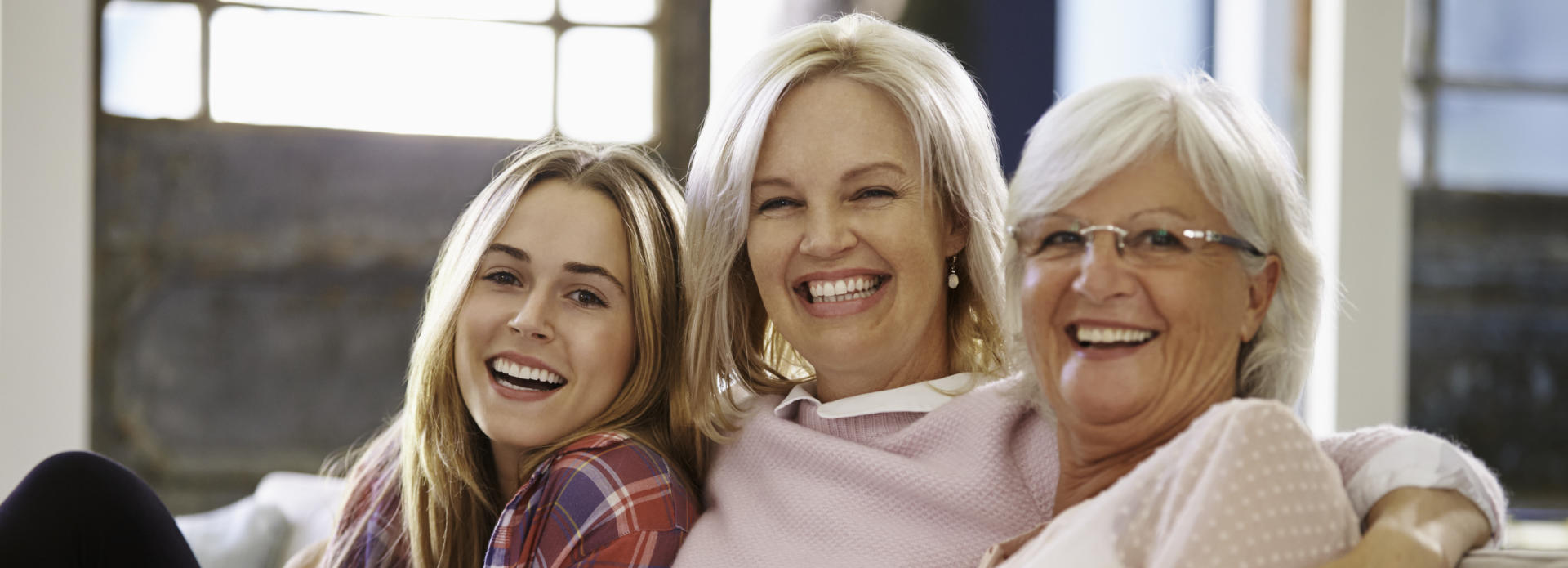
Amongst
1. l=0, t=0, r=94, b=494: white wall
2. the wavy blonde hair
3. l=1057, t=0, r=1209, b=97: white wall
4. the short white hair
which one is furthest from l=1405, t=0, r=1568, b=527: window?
l=0, t=0, r=94, b=494: white wall

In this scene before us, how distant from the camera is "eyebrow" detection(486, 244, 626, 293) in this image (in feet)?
5.50

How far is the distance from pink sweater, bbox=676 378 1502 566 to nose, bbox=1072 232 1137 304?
319 millimetres

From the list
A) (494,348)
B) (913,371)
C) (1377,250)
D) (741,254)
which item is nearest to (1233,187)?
(913,371)

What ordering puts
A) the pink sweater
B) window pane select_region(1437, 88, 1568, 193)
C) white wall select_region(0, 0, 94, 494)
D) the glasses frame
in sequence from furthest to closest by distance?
window pane select_region(1437, 88, 1568, 193) → white wall select_region(0, 0, 94, 494) → the pink sweater → the glasses frame

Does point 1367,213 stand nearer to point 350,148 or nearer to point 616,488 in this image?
point 616,488

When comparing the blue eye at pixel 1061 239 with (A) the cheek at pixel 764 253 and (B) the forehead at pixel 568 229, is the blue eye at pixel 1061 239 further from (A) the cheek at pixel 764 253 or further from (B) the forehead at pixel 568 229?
(B) the forehead at pixel 568 229

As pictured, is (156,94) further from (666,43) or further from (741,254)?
(741,254)

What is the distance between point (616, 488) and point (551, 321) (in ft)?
0.89

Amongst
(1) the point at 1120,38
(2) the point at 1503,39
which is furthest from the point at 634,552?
(2) the point at 1503,39

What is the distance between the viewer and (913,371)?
1640 millimetres

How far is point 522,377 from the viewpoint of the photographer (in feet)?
5.57

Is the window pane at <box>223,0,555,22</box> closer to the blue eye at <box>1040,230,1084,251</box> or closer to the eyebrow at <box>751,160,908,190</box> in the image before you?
the eyebrow at <box>751,160,908,190</box>

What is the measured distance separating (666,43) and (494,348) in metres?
2.44

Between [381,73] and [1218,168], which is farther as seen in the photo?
[381,73]
